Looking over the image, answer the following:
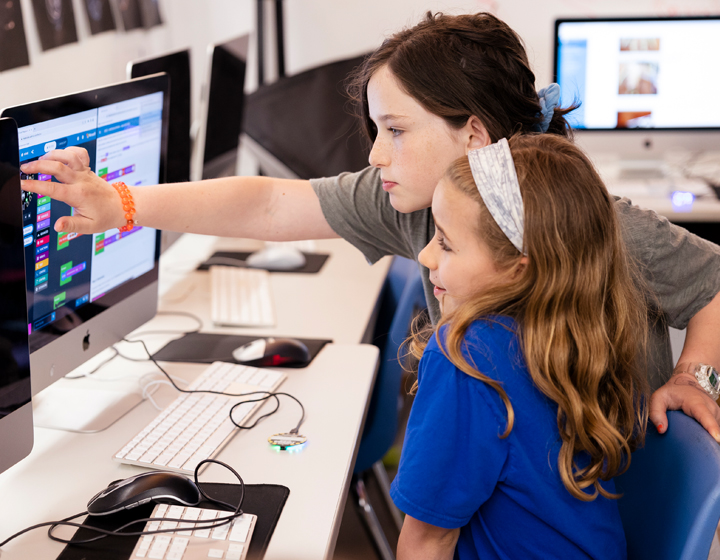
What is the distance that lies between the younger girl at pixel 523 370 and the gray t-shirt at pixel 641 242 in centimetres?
19

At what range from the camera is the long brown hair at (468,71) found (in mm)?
961

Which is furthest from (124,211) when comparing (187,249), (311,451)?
(187,249)

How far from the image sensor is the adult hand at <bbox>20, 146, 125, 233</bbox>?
0.87 m

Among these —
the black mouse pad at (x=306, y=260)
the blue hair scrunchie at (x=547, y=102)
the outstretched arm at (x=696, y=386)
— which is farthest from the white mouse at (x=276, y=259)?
the outstretched arm at (x=696, y=386)

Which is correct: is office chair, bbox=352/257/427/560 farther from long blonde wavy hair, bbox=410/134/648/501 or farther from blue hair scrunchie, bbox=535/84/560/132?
long blonde wavy hair, bbox=410/134/648/501

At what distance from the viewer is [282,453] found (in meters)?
0.97

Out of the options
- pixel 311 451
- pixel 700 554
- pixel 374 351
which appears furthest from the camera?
pixel 374 351

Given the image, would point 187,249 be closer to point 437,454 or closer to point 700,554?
point 437,454

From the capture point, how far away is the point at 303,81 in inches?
83.2

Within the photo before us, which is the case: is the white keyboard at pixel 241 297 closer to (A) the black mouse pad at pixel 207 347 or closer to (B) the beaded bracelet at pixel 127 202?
(A) the black mouse pad at pixel 207 347

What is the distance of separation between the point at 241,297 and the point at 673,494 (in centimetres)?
100

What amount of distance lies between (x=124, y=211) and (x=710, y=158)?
2.41 metres

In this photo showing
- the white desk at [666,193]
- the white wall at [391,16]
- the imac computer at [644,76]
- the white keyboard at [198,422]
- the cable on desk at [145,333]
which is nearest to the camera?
the white keyboard at [198,422]

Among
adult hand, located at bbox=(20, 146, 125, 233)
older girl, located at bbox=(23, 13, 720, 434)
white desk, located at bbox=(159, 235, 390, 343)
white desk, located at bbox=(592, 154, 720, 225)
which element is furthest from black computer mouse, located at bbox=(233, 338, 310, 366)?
white desk, located at bbox=(592, 154, 720, 225)
